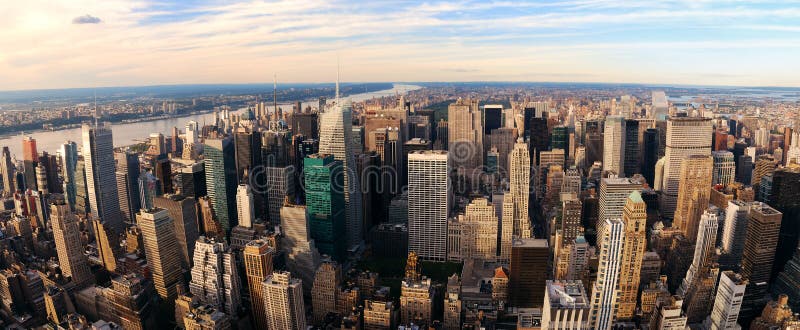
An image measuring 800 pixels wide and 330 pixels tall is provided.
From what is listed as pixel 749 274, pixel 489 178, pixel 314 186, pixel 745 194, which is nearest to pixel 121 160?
pixel 314 186

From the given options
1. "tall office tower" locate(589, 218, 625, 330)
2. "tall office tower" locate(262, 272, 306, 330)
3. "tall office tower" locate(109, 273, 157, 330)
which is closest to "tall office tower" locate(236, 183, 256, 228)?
"tall office tower" locate(109, 273, 157, 330)

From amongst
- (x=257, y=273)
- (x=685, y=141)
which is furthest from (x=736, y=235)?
(x=257, y=273)

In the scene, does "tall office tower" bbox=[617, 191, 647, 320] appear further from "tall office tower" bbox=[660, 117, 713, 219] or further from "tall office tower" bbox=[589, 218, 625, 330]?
"tall office tower" bbox=[660, 117, 713, 219]

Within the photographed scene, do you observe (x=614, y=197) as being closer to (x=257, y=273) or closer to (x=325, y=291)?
(x=325, y=291)

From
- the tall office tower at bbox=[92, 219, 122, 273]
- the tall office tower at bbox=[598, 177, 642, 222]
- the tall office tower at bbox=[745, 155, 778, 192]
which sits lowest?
the tall office tower at bbox=[92, 219, 122, 273]

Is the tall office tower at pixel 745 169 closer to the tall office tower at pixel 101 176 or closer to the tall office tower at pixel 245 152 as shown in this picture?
the tall office tower at pixel 245 152

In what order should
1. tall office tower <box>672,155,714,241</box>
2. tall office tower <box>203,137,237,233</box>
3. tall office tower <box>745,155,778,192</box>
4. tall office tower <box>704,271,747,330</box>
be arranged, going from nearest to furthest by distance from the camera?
tall office tower <box>704,271,747,330</box> → tall office tower <box>672,155,714,241</box> → tall office tower <box>745,155,778,192</box> → tall office tower <box>203,137,237,233</box>
